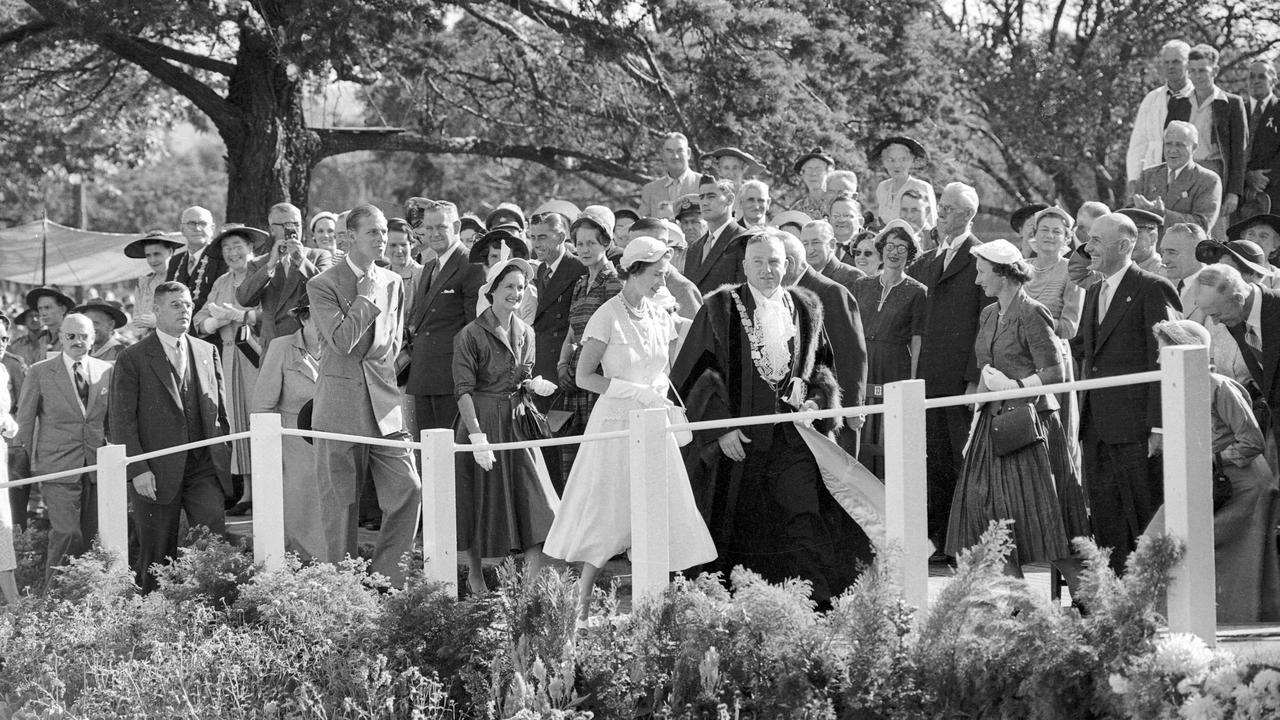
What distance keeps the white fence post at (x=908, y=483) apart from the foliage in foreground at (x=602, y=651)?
0.24 metres

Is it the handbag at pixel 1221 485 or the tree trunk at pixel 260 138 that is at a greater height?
the tree trunk at pixel 260 138

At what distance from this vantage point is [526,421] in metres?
9.66

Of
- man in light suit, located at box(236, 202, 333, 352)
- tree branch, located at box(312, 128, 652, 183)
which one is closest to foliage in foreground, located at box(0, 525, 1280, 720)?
man in light suit, located at box(236, 202, 333, 352)

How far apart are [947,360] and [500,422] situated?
7.86 ft

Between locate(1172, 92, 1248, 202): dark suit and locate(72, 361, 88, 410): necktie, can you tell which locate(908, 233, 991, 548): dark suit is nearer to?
locate(1172, 92, 1248, 202): dark suit

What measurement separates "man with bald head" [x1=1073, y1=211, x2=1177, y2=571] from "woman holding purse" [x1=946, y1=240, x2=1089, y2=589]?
457 millimetres

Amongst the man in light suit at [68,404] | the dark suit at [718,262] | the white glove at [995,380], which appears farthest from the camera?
the man in light suit at [68,404]

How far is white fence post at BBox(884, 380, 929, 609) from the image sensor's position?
249 inches

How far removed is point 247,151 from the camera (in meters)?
19.1

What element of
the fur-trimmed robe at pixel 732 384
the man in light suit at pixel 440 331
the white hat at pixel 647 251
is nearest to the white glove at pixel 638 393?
the fur-trimmed robe at pixel 732 384

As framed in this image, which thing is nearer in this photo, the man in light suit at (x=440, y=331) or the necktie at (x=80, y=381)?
the man in light suit at (x=440, y=331)

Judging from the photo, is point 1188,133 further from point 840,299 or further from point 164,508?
point 164,508

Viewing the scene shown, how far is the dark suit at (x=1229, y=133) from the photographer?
42.4 feet

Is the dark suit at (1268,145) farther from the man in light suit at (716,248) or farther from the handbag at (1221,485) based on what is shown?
the handbag at (1221,485)
